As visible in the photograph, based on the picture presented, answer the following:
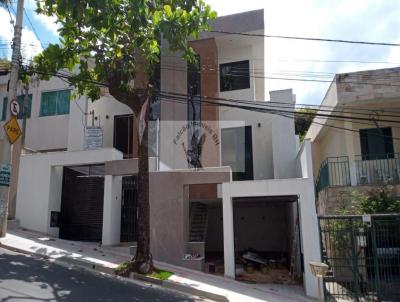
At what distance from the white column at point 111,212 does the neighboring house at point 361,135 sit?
7.07 meters

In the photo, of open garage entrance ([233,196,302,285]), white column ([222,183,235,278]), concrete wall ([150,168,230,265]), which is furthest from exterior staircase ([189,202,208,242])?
white column ([222,183,235,278])

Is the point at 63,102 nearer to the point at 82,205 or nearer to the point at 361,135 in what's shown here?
the point at 82,205

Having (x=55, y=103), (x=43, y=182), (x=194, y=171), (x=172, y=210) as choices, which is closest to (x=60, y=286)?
(x=172, y=210)

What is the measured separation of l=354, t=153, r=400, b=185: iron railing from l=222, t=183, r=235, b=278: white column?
15.0 ft

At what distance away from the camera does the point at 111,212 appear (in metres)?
13.3

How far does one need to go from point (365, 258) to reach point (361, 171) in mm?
4354

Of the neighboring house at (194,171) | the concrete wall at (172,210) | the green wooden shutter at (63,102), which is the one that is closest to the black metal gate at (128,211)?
the neighboring house at (194,171)

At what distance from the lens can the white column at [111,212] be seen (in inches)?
522

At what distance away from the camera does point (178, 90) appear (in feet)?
56.4

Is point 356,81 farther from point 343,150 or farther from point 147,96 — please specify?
point 147,96

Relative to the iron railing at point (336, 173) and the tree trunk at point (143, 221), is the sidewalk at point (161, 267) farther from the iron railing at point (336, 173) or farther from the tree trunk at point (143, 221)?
the iron railing at point (336, 173)

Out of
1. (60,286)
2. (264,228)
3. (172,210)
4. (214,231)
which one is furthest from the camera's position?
(214,231)

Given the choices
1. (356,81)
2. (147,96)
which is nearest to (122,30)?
(147,96)

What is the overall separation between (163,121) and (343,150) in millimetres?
7258
